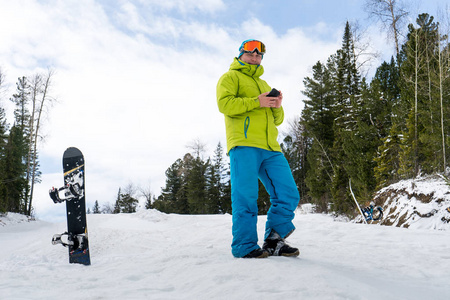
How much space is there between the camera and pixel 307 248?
3.19 meters

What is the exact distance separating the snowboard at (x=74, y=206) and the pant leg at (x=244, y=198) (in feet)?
5.86

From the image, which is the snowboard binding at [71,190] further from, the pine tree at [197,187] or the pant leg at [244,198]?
the pine tree at [197,187]

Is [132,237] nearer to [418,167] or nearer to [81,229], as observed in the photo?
[81,229]

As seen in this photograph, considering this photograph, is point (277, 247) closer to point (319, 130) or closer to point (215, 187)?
point (319, 130)

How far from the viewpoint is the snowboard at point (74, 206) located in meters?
3.32

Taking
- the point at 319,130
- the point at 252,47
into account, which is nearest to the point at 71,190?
the point at 252,47

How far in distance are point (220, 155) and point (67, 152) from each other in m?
34.5

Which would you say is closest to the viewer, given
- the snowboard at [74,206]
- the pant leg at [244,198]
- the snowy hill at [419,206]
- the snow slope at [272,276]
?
the snow slope at [272,276]

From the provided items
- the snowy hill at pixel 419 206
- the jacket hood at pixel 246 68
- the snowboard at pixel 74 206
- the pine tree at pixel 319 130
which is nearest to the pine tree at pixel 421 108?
the snowy hill at pixel 419 206

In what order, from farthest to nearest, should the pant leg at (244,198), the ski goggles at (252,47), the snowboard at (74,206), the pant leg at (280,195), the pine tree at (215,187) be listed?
the pine tree at (215,187) < the snowboard at (74,206) < the ski goggles at (252,47) < the pant leg at (280,195) < the pant leg at (244,198)

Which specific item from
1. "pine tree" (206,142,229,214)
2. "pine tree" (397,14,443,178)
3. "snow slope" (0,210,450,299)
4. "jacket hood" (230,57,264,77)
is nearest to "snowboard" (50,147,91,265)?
"snow slope" (0,210,450,299)

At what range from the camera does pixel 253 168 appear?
2.65 metres

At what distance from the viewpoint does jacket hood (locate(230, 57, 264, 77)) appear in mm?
2984

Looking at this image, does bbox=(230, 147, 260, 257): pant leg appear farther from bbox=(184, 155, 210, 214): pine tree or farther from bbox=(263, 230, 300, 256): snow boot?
bbox=(184, 155, 210, 214): pine tree
